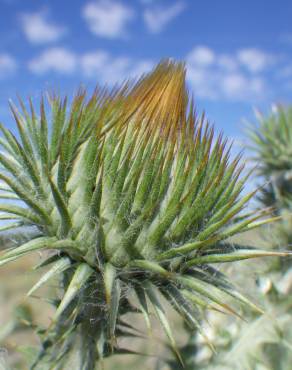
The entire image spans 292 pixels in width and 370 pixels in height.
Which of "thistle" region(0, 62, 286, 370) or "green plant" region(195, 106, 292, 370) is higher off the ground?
"thistle" region(0, 62, 286, 370)

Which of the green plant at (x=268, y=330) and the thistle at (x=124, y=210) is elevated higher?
→ the thistle at (x=124, y=210)

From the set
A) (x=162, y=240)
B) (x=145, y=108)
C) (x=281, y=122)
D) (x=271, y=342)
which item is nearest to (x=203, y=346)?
(x=271, y=342)

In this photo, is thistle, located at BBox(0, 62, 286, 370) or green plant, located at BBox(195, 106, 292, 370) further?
green plant, located at BBox(195, 106, 292, 370)

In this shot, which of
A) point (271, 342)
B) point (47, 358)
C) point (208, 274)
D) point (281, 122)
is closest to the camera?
point (208, 274)

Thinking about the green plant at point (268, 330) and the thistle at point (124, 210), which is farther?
the green plant at point (268, 330)

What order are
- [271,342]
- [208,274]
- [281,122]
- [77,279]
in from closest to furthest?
[77,279]
[208,274]
[271,342]
[281,122]

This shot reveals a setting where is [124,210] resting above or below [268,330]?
above

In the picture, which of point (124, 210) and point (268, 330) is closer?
point (124, 210)

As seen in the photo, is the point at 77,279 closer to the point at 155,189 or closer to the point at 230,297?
the point at 155,189
